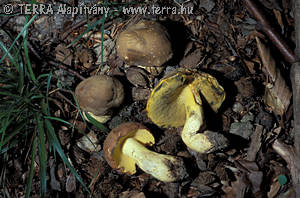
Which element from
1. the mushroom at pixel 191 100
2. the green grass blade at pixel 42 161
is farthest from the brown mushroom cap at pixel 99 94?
the green grass blade at pixel 42 161

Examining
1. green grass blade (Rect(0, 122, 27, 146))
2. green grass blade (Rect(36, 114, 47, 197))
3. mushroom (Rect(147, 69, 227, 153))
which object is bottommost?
green grass blade (Rect(36, 114, 47, 197))

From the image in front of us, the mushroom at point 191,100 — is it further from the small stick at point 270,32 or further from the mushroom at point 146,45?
the small stick at point 270,32

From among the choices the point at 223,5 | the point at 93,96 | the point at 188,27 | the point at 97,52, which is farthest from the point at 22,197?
the point at 223,5

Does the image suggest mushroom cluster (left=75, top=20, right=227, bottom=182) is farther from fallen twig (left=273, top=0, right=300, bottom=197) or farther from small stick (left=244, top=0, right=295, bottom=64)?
small stick (left=244, top=0, right=295, bottom=64)

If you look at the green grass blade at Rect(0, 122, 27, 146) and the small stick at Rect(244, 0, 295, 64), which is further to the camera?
the small stick at Rect(244, 0, 295, 64)

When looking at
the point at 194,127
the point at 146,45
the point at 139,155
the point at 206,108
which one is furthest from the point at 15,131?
the point at 206,108

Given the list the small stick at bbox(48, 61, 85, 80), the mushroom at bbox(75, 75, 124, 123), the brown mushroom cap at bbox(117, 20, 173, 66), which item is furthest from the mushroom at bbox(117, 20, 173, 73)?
the small stick at bbox(48, 61, 85, 80)
